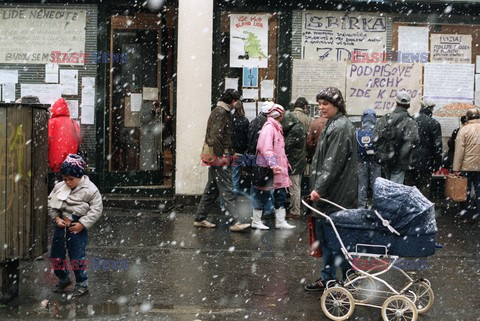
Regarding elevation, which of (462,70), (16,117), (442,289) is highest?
(462,70)

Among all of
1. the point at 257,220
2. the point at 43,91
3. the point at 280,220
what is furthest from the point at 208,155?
the point at 43,91

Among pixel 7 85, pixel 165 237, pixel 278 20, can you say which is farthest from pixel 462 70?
pixel 7 85

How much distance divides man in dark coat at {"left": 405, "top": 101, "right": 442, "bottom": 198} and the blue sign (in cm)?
285

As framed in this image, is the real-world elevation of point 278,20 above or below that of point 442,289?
above

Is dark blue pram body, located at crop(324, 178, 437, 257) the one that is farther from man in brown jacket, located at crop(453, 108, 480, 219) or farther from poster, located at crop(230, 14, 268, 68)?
poster, located at crop(230, 14, 268, 68)

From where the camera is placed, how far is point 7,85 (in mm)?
12961

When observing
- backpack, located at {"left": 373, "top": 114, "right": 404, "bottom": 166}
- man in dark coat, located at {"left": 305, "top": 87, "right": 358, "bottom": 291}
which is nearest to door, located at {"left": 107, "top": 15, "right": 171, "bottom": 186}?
backpack, located at {"left": 373, "top": 114, "right": 404, "bottom": 166}

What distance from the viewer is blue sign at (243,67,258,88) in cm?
1303

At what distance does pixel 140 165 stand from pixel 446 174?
213 inches

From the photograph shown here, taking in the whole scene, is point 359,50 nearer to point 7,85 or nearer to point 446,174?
point 446,174

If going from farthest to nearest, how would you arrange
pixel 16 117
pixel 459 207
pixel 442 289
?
pixel 459 207 → pixel 442 289 → pixel 16 117

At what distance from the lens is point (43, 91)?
12914 mm

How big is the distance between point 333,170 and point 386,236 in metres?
0.86

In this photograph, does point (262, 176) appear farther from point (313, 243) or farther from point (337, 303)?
point (337, 303)
